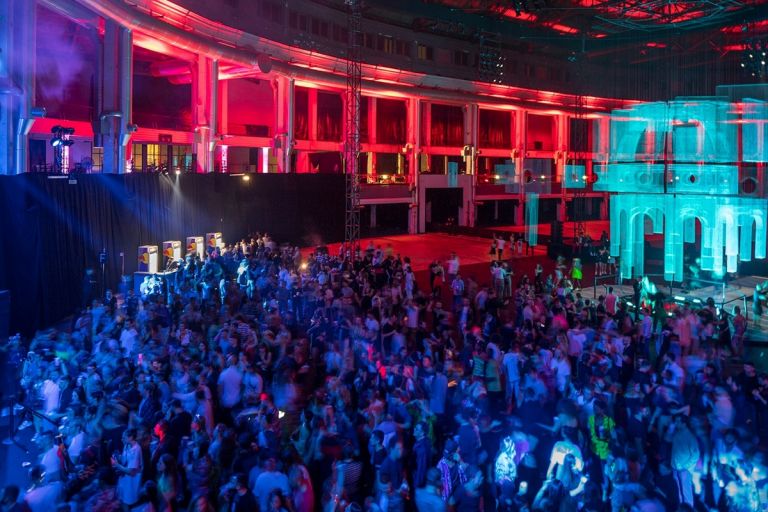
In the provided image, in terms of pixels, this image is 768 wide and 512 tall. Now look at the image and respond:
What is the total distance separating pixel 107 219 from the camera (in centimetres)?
1778

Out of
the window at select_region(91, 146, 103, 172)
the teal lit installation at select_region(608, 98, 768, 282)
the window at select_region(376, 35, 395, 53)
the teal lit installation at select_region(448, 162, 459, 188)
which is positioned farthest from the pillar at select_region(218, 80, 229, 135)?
the teal lit installation at select_region(608, 98, 768, 282)

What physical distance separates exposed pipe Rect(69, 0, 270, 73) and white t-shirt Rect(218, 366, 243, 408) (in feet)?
45.5

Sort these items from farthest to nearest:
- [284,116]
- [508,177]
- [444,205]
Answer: [508,177] → [444,205] → [284,116]

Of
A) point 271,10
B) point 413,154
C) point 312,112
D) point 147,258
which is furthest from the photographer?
point 413,154

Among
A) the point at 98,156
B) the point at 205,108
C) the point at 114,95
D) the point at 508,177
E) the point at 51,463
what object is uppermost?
the point at 205,108

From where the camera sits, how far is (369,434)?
7.31 m

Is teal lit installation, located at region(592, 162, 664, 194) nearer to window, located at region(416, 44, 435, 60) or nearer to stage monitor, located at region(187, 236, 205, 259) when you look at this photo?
stage monitor, located at region(187, 236, 205, 259)

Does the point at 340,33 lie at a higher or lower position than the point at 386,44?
lower

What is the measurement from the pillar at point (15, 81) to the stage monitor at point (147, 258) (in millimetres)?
4142

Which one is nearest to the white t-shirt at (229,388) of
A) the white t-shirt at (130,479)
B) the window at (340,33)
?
the white t-shirt at (130,479)

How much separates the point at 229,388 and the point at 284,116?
2475 centimetres

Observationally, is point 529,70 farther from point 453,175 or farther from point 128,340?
point 128,340

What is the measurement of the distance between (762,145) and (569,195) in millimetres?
29663

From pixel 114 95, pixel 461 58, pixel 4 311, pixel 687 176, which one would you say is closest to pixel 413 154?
pixel 461 58
